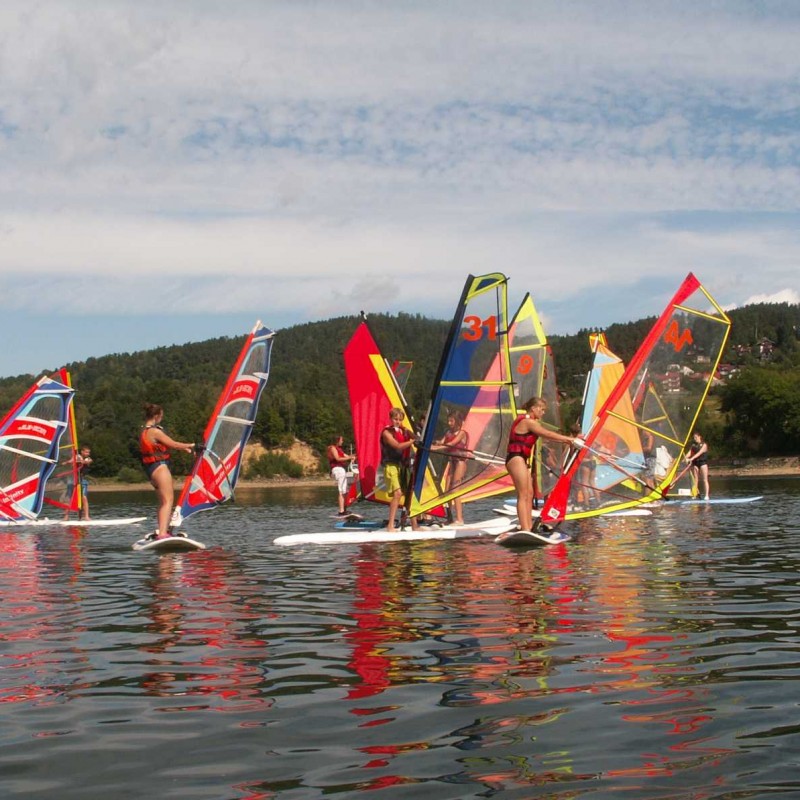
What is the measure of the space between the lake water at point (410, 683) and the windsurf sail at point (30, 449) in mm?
11226

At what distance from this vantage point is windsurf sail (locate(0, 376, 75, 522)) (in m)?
21.5

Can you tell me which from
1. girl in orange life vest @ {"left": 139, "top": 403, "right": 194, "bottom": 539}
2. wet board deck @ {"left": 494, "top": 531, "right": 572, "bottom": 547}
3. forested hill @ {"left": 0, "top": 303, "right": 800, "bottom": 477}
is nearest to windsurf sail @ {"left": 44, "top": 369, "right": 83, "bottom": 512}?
girl in orange life vest @ {"left": 139, "top": 403, "right": 194, "bottom": 539}

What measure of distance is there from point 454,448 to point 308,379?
4965 inches

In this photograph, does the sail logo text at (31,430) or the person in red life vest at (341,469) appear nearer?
the person in red life vest at (341,469)

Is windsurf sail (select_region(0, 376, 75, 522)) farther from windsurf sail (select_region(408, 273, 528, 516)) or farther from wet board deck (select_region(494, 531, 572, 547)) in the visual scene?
wet board deck (select_region(494, 531, 572, 547))

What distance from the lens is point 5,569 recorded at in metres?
12.4

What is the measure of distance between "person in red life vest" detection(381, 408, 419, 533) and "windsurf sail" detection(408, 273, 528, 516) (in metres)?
0.25

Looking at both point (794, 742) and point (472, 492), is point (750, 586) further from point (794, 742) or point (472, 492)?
point (472, 492)

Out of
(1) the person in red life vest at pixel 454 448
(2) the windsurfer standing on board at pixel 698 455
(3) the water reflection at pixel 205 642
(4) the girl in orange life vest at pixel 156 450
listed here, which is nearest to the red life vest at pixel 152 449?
(4) the girl in orange life vest at pixel 156 450

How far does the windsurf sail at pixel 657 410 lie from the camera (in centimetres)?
1550

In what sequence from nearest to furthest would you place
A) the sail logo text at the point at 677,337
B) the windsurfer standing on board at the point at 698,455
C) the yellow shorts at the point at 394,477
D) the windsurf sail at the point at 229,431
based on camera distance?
1. the yellow shorts at the point at 394,477
2. the sail logo text at the point at 677,337
3. the windsurf sail at the point at 229,431
4. the windsurfer standing on board at the point at 698,455

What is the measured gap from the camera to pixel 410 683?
5.68 meters

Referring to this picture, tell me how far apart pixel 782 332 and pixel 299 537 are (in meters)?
157

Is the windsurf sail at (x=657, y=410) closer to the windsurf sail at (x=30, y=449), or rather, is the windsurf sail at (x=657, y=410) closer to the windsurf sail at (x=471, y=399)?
the windsurf sail at (x=471, y=399)
